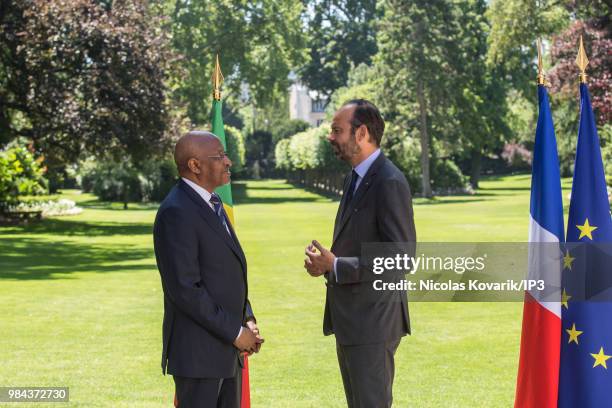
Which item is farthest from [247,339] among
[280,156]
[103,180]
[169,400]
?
[280,156]

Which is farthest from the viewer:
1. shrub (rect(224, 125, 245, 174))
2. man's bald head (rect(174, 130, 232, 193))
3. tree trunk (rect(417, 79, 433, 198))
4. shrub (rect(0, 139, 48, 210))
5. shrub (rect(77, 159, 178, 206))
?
shrub (rect(224, 125, 245, 174))

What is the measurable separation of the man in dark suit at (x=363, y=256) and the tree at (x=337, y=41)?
97829mm

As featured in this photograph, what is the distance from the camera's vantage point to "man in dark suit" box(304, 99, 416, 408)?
5930 mm

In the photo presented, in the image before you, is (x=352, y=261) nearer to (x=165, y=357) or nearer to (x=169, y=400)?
(x=165, y=357)

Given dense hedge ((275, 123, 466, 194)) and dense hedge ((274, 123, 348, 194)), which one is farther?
dense hedge ((275, 123, 466, 194))

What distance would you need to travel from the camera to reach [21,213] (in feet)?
131

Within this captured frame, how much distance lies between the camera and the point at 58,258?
25.9 m

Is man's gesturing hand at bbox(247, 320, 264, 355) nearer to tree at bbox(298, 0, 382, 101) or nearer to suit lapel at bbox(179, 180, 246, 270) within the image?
suit lapel at bbox(179, 180, 246, 270)

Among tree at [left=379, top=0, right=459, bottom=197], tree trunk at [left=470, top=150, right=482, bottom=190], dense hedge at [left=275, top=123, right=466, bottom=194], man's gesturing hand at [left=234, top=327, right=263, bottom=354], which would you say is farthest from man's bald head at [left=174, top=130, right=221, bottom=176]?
tree trunk at [left=470, top=150, right=482, bottom=190]

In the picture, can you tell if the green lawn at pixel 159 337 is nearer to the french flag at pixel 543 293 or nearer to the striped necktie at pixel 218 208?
the french flag at pixel 543 293

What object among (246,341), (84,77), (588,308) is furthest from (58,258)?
(246,341)

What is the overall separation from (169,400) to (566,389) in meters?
4.32

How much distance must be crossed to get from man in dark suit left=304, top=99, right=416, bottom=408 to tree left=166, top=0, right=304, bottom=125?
63386mm

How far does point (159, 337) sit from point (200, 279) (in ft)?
28.0
